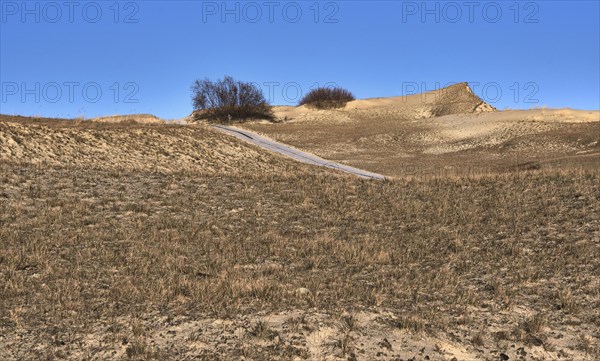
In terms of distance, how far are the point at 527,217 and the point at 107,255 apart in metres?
9.28

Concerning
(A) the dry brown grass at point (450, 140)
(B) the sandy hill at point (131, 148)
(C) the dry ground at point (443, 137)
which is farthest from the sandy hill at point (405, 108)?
(B) the sandy hill at point (131, 148)

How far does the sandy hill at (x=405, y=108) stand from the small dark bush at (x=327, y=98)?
8.29 feet

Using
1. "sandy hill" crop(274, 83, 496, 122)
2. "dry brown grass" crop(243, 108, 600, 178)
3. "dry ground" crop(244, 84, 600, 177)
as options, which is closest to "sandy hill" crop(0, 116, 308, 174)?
"dry brown grass" crop(243, 108, 600, 178)

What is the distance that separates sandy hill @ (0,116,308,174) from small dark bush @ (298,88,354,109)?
5603 centimetres

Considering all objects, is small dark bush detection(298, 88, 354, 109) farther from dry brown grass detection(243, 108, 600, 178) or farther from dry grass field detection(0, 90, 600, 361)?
Result: dry grass field detection(0, 90, 600, 361)

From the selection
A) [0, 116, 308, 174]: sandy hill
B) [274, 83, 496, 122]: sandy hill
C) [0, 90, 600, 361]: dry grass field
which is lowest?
[0, 90, 600, 361]: dry grass field

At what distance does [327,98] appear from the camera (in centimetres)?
9056

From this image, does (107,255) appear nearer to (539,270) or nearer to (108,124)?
(539,270)

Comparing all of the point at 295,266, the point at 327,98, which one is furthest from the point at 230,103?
the point at 295,266

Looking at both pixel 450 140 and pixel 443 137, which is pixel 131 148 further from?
pixel 443 137

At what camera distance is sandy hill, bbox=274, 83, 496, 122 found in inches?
2904

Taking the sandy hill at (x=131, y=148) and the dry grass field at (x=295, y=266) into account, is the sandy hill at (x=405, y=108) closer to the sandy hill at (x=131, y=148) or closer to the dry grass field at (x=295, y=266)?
the sandy hill at (x=131, y=148)

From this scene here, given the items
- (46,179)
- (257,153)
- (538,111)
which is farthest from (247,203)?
(538,111)

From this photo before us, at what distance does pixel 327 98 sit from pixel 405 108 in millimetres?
17385
